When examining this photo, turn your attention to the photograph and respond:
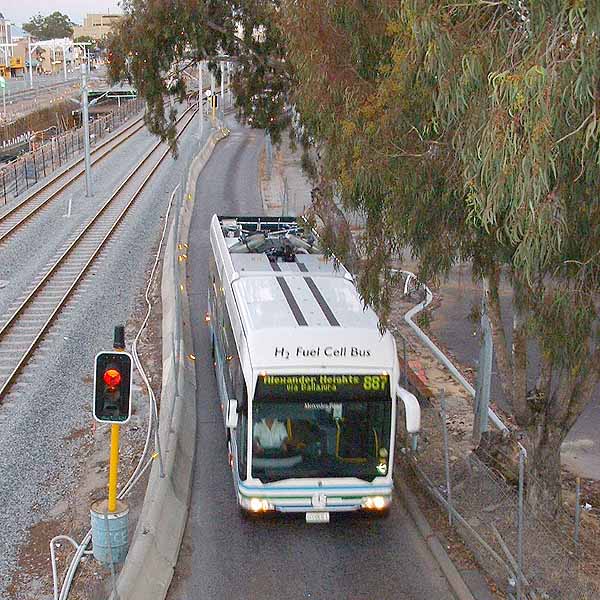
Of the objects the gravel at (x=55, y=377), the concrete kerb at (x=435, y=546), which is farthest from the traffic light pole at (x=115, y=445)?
the concrete kerb at (x=435, y=546)

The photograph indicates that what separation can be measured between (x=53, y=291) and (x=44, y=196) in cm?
1645

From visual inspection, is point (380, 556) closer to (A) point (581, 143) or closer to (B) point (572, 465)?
(B) point (572, 465)

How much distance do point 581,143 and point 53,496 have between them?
31.1ft

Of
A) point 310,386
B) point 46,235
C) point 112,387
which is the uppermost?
point 112,387

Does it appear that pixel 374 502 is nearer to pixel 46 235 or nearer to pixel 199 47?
pixel 199 47

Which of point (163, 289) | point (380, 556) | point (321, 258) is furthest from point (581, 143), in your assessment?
point (163, 289)

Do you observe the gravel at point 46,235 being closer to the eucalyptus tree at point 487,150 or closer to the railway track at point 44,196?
the railway track at point 44,196

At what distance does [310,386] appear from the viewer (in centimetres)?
1111

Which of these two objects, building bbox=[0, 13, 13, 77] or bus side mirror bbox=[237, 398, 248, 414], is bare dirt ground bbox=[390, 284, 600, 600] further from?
building bbox=[0, 13, 13, 77]

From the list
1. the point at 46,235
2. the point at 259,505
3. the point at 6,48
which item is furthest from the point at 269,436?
the point at 6,48

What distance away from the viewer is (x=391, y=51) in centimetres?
1025

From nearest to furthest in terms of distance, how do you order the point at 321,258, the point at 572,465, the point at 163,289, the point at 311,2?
1. the point at 311,2
2. the point at 572,465
3. the point at 321,258
4. the point at 163,289

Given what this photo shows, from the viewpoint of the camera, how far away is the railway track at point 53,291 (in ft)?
63.2

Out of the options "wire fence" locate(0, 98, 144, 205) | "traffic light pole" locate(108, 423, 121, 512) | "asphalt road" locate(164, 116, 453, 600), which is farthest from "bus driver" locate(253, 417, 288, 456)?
"wire fence" locate(0, 98, 144, 205)
